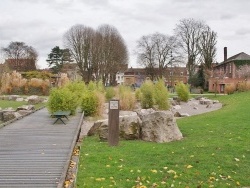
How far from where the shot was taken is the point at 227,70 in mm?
72312

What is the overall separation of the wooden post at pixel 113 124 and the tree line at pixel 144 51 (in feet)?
163

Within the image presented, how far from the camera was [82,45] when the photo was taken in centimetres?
6162

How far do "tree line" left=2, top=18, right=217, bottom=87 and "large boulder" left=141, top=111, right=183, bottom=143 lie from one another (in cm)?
4919

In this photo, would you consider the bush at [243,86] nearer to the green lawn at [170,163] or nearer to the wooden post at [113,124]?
the green lawn at [170,163]

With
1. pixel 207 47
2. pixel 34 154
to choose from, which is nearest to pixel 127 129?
pixel 34 154

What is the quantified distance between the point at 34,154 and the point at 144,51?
65572 mm

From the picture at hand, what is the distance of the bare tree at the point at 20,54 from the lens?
88875mm

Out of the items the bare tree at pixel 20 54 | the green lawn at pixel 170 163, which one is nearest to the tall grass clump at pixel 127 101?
the green lawn at pixel 170 163

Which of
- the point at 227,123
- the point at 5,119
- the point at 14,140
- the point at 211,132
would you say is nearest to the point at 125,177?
the point at 14,140

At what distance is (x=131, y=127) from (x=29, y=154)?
3808 mm

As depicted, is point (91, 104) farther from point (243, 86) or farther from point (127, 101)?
point (243, 86)

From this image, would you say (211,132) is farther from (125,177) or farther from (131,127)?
(125,177)

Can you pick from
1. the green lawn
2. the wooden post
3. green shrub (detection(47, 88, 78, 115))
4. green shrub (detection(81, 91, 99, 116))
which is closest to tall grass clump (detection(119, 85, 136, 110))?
green shrub (detection(81, 91, 99, 116))

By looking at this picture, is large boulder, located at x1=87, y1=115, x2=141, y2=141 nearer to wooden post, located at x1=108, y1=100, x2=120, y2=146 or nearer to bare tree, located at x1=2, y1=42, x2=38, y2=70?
wooden post, located at x1=108, y1=100, x2=120, y2=146
